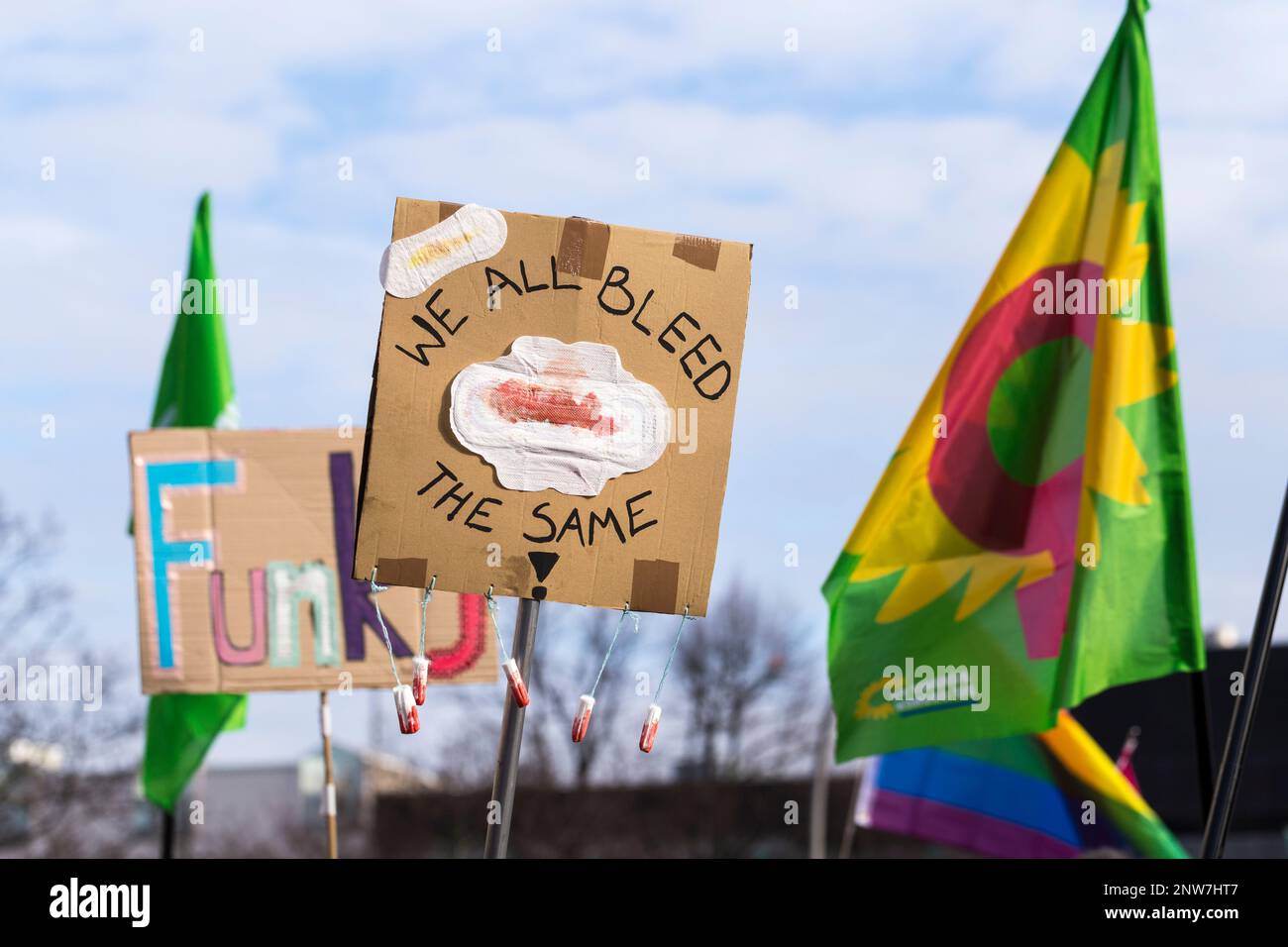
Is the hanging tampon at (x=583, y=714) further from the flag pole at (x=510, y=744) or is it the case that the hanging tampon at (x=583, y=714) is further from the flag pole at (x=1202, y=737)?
the flag pole at (x=1202, y=737)

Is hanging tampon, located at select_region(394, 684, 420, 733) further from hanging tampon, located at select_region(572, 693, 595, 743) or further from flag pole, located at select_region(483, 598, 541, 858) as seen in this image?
hanging tampon, located at select_region(572, 693, 595, 743)

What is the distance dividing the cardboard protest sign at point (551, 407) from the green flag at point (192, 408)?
6412 millimetres

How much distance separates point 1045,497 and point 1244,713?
130 inches

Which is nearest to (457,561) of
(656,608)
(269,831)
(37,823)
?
(656,608)

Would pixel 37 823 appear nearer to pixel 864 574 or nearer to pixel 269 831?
pixel 864 574

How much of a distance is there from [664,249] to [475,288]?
0.48 meters

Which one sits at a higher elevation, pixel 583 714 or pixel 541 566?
pixel 541 566

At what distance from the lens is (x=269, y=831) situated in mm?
79312

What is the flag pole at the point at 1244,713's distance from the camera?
500 centimetres

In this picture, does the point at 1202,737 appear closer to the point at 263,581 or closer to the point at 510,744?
the point at 510,744

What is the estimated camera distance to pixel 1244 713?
16.4ft

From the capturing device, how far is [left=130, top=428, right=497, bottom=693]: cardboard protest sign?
851 centimetres
